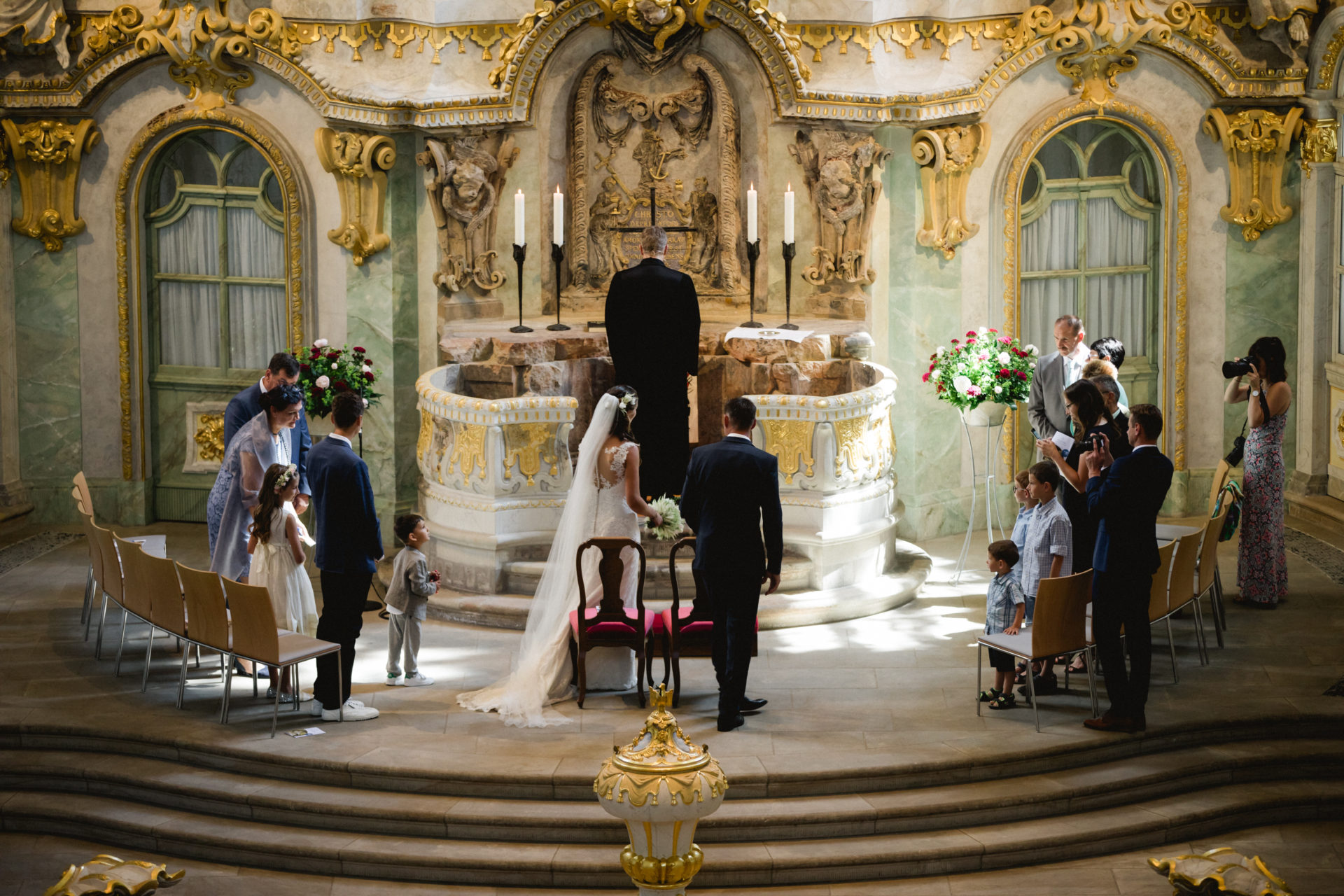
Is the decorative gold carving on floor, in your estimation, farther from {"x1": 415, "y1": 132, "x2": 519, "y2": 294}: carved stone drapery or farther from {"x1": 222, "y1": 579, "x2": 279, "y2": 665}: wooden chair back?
{"x1": 415, "y1": 132, "x2": 519, "y2": 294}: carved stone drapery

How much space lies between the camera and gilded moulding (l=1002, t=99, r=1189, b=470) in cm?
1205

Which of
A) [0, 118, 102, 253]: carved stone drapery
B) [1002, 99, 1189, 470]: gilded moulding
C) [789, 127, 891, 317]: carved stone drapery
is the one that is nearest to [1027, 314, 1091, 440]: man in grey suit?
[1002, 99, 1189, 470]: gilded moulding

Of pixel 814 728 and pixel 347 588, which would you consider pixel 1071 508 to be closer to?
pixel 814 728

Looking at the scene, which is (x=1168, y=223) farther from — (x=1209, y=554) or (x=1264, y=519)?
(x=1209, y=554)

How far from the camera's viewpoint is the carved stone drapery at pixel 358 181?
38.5 feet

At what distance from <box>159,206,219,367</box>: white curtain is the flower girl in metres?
4.57

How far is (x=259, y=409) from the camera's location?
367 inches

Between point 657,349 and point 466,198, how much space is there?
259cm

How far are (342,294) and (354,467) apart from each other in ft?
13.6

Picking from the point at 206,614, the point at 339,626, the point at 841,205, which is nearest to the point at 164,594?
the point at 206,614

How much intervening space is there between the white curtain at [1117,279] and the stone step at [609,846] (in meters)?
5.60

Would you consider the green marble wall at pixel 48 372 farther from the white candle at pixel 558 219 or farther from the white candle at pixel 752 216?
the white candle at pixel 752 216

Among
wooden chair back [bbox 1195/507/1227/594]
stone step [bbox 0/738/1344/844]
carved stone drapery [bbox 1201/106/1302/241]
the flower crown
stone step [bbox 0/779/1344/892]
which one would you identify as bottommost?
stone step [bbox 0/779/1344/892]

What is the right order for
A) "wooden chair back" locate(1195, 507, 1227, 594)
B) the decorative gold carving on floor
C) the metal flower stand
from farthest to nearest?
the metal flower stand
"wooden chair back" locate(1195, 507, 1227, 594)
the decorative gold carving on floor
